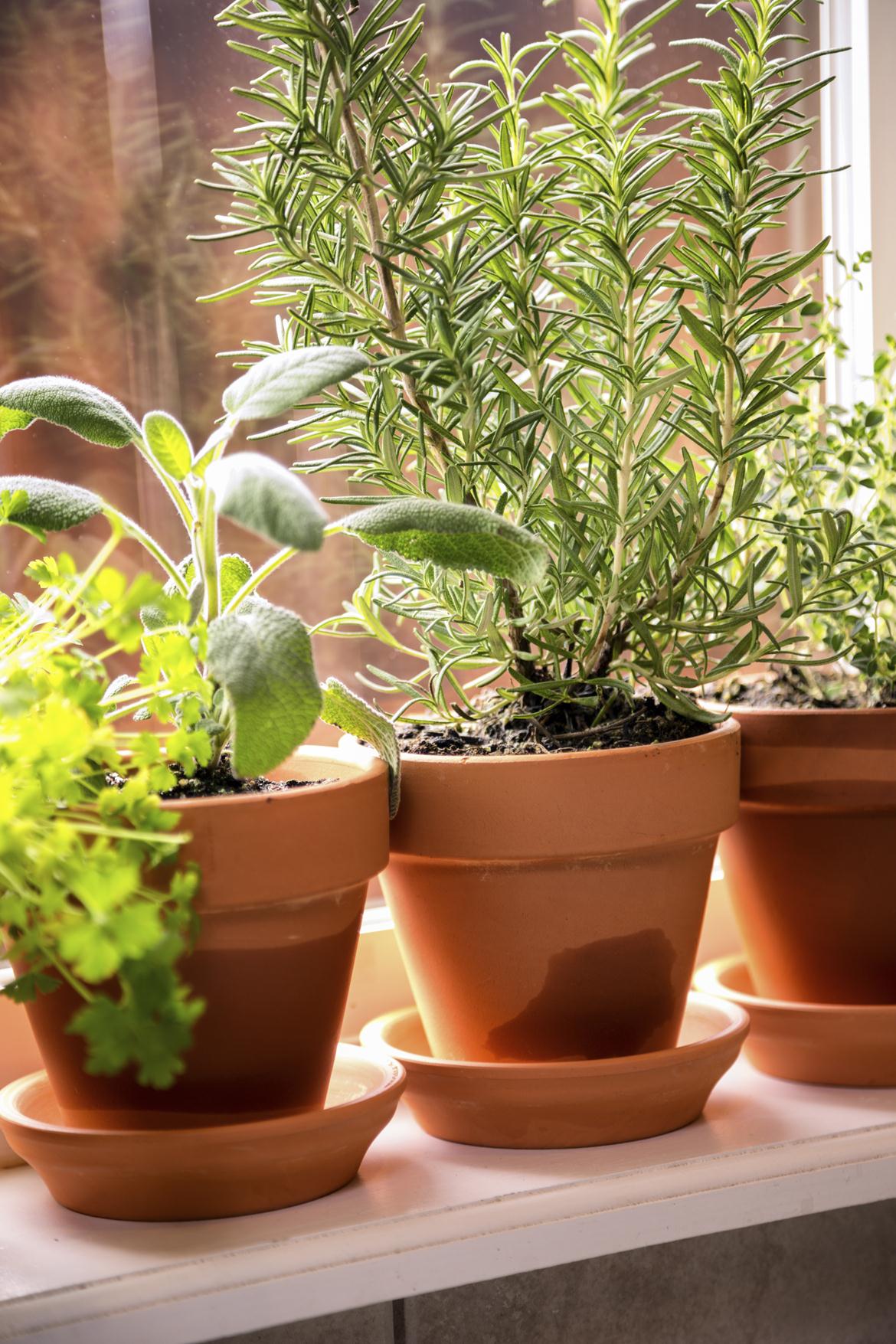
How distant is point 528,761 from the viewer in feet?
2.18

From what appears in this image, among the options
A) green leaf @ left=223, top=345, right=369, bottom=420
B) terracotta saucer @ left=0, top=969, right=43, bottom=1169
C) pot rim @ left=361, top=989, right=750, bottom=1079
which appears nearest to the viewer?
green leaf @ left=223, top=345, right=369, bottom=420

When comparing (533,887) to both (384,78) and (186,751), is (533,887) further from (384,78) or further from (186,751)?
(384,78)

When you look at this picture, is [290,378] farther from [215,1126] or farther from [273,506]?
[215,1126]

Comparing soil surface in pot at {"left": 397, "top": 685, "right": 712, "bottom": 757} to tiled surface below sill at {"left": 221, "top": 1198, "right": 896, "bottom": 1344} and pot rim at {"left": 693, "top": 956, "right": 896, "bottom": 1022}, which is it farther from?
tiled surface below sill at {"left": 221, "top": 1198, "right": 896, "bottom": 1344}

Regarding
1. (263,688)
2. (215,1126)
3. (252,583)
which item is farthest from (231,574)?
(215,1126)

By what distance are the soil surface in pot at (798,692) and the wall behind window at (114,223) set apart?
1.23ft

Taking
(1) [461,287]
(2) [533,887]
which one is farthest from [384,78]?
(2) [533,887]

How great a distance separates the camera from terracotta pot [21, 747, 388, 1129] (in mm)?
580

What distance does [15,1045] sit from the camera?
2.52ft

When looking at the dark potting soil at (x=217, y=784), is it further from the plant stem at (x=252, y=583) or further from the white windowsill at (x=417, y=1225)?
the white windowsill at (x=417, y=1225)

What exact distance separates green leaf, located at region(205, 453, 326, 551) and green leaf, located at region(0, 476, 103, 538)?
0.43 ft

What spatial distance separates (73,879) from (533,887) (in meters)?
0.29

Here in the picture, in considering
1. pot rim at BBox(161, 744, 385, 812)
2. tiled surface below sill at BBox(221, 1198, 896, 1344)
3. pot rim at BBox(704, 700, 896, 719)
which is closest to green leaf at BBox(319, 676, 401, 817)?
pot rim at BBox(161, 744, 385, 812)

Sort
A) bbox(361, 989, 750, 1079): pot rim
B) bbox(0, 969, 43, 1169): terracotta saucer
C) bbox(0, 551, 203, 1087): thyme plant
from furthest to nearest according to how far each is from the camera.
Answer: bbox(0, 969, 43, 1169): terracotta saucer → bbox(361, 989, 750, 1079): pot rim → bbox(0, 551, 203, 1087): thyme plant
